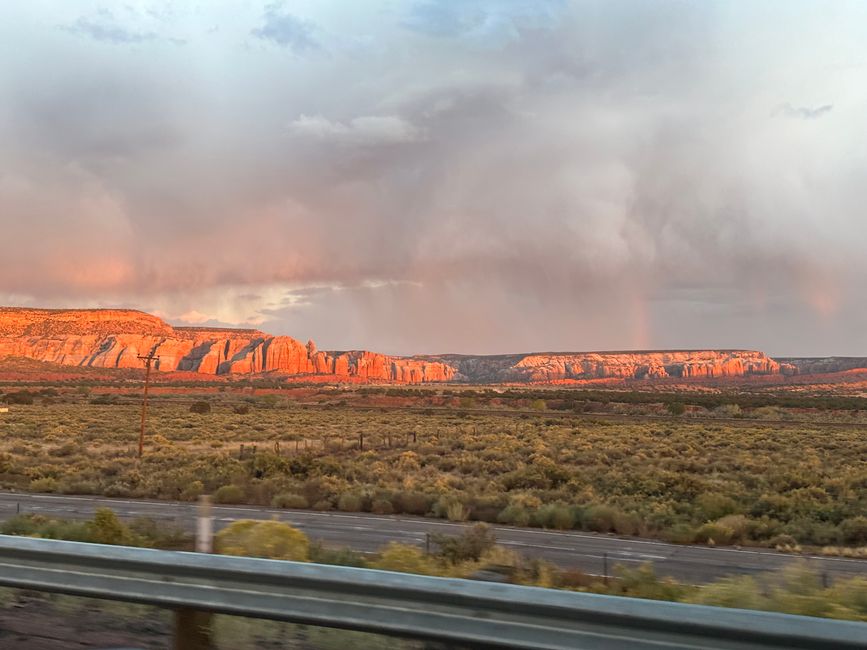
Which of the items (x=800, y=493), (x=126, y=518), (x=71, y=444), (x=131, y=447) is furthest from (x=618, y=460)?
(x=71, y=444)

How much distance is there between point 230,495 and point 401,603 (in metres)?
23.0

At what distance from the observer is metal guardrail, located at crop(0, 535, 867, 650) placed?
10.3 feet

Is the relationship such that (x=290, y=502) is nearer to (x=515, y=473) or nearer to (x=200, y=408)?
(x=515, y=473)

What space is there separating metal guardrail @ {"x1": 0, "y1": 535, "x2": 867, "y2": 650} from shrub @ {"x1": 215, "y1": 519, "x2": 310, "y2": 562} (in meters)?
2.46

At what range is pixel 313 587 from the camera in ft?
12.6

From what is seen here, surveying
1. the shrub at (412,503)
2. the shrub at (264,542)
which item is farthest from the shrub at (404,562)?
the shrub at (412,503)

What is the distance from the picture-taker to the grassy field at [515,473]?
2141 centimetres

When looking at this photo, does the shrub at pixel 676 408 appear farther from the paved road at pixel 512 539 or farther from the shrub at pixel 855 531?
the paved road at pixel 512 539

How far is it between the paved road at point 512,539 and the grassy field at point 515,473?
1.48 metres

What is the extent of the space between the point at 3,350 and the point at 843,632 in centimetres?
18693

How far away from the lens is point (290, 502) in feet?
80.8

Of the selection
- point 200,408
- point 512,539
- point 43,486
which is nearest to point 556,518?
point 512,539

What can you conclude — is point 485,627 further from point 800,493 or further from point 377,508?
point 800,493

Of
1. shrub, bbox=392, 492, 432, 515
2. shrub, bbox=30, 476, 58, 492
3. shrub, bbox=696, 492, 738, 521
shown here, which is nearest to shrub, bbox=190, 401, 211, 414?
shrub, bbox=30, 476, 58, 492
